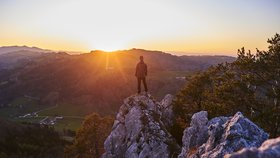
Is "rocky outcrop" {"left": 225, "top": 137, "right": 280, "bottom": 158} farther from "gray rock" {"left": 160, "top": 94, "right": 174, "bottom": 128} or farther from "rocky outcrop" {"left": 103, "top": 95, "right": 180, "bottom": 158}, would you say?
"gray rock" {"left": 160, "top": 94, "right": 174, "bottom": 128}

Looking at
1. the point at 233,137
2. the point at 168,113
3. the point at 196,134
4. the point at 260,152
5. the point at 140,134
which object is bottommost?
the point at 168,113

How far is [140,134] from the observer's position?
108 feet

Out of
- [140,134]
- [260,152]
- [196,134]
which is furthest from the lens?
[140,134]

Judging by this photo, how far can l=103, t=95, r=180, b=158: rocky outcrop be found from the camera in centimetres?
3119

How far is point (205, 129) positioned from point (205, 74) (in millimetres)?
21439

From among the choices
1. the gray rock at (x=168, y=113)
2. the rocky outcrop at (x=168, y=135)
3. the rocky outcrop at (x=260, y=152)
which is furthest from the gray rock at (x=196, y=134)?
the rocky outcrop at (x=260, y=152)

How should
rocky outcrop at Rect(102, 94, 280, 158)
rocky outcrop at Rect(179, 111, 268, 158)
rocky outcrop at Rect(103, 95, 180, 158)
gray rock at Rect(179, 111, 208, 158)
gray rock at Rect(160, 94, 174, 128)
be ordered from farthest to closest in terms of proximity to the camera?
gray rock at Rect(160, 94, 174, 128) < rocky outcrop at Rect(103, 95, 180, 158) < gray rock at Rect(179, 111, 208, 158) < rocky outcrop at Rect(102, 94, 280, 158) < rocky outcrop at Rect(179, 111, 268, 158)

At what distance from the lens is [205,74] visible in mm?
45656

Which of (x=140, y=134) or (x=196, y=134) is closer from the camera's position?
(x=196, y=134)

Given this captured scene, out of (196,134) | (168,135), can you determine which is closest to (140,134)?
(168,135)

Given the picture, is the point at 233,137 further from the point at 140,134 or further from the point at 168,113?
the point at 168,113

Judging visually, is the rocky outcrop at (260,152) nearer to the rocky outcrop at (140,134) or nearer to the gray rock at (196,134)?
the gray rock at (196,134)

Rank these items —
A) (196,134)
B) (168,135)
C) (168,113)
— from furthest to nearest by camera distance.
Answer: (168,113) → (168,135) → (196,134)

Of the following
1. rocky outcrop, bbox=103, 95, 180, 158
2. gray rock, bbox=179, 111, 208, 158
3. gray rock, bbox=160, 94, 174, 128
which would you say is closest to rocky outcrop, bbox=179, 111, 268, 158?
gray rock, bbox=179, 111, 208, 158
